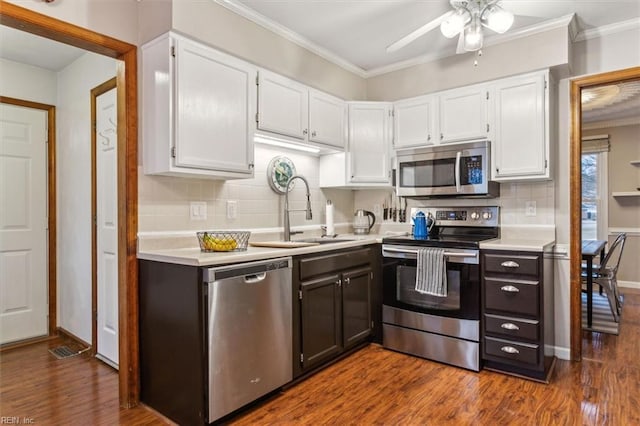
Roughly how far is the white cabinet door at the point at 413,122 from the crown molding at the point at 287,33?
606mm

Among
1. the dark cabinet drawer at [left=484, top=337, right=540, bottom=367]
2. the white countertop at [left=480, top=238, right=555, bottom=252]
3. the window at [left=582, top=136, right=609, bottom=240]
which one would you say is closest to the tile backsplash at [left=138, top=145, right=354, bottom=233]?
the white countertop at [left=480, top=238, right=555, bottom=252]

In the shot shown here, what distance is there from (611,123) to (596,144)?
0.35 metres

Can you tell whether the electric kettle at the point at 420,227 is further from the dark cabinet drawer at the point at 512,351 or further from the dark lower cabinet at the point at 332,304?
the dark cabinet drawer at the point at 512,351

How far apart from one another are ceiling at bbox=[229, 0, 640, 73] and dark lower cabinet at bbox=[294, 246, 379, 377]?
1739 mm

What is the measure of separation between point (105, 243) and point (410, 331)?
253 centimetres

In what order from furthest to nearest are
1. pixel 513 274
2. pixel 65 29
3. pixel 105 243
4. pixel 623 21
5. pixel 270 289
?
pixel 105 243, pixel 623 21, pixel 513 274, pixel 270 289, pixel 65 29

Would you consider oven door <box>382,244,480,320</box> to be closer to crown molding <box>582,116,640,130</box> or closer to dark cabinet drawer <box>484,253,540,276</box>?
dark cabinet drawer <box>484,253,540,276</box>

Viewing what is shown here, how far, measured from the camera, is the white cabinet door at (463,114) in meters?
3.18

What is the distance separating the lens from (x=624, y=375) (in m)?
2.70

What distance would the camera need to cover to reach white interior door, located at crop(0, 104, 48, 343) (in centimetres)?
345

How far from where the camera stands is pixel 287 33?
9.81ft

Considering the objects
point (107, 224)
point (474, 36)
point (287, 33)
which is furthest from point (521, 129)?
point (107, 224)

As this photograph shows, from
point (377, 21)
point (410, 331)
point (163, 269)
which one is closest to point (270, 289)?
point (163, 269)

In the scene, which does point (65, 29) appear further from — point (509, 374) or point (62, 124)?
point (509, 374)
